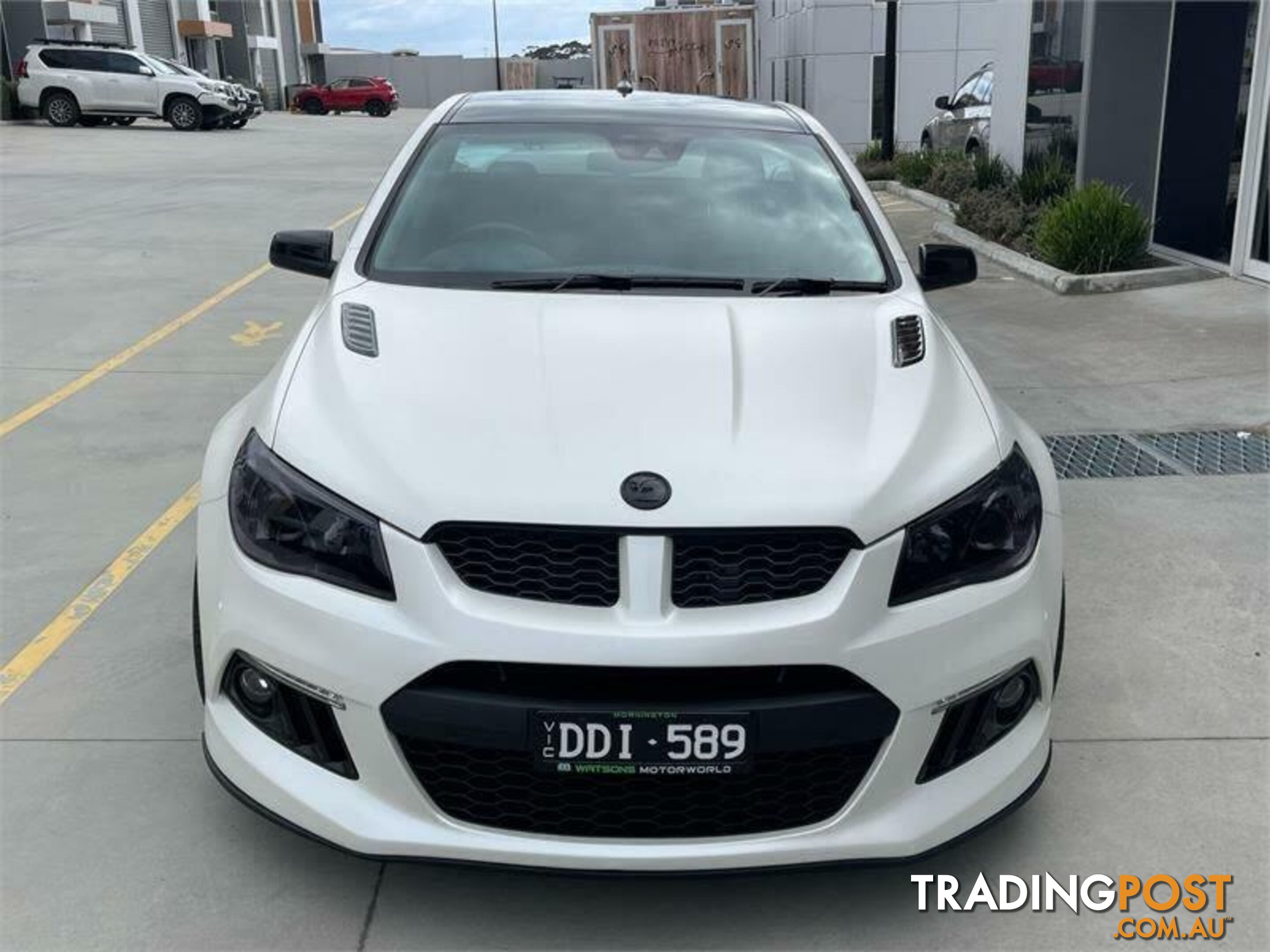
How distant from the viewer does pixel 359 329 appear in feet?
10.4

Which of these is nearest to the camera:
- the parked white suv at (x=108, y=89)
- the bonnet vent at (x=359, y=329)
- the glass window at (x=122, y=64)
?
the bonnet vent at (x=359, y=329)

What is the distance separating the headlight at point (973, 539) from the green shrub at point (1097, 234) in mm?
7694

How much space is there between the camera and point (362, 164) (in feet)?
70.0

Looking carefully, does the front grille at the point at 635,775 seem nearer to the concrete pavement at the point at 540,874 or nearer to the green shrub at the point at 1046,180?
the concrete pavement at the point at 540,874

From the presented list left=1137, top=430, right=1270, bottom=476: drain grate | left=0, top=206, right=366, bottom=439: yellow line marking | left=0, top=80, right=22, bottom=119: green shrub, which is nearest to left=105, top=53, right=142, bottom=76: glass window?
left=0, top=80, right=22, bottom=119: green shrub

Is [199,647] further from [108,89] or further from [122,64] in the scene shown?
[122,64]

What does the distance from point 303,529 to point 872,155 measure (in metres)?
18.6

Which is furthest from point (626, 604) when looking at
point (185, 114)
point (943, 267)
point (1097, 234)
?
point (185, 114)

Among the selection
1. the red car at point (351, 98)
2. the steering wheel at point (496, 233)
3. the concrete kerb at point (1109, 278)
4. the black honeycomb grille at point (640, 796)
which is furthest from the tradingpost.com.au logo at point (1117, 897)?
the red car at point (351, 98)

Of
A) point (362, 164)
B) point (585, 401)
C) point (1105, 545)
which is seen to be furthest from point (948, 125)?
point (585, 401)

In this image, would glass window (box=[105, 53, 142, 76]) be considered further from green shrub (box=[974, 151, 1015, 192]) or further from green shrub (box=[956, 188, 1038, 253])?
green shrub (box=[956, 188, 1038, 253])

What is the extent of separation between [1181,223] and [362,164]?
1458cm

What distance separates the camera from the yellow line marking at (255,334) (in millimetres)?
8078

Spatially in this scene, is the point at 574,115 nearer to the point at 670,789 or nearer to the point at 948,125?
the point at 670,789
